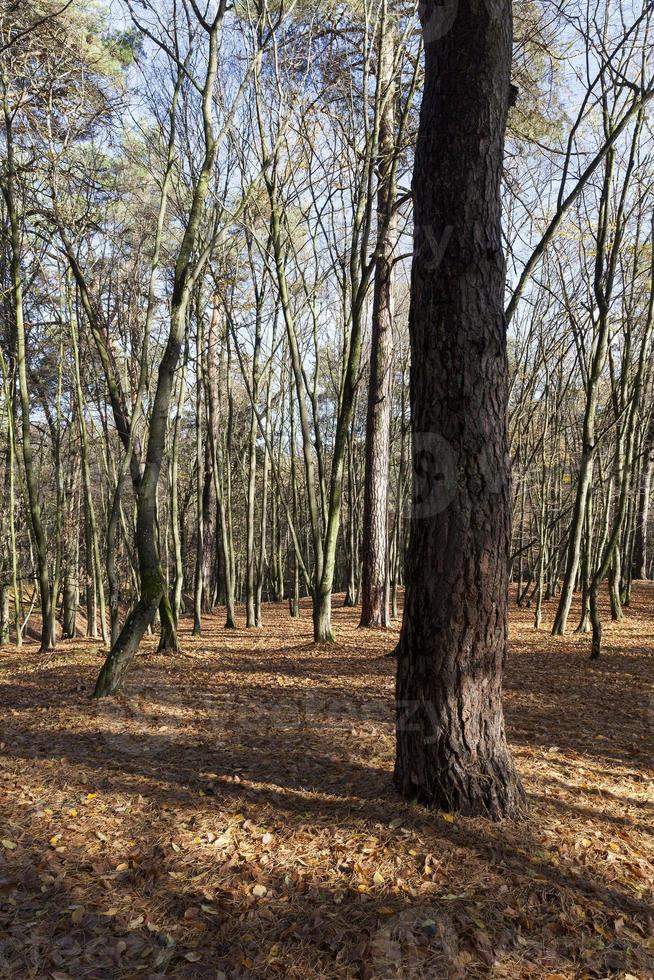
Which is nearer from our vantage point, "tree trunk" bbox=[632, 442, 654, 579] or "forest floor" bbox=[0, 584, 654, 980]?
"forest floor" bbox=[0, 584, 654, 980]

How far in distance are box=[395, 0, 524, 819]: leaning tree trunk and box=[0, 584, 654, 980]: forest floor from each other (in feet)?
1.32

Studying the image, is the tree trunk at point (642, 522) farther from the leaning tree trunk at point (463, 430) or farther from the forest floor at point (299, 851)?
the leaning tree trunk at point (463, 430)

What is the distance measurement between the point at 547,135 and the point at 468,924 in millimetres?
9974

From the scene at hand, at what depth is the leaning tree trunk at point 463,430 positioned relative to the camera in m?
2.97

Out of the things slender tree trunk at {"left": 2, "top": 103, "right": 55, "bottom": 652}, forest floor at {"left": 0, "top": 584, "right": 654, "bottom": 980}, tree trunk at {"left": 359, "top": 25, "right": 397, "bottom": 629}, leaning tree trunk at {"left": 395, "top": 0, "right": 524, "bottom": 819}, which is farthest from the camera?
tree trunk at {"left": 359, "top": 25, "right": 397, "bottom": 629}

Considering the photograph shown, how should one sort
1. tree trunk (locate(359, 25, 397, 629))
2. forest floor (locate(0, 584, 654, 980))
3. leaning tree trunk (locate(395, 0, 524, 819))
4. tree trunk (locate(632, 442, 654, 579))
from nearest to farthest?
forest floor (locate(0, 584, 654, 980))
leaning tree trunk (locate(395, 0, 524, 819))
tree trunk (locate(359, 25, 397, 629))
tree trunk (locate(632, 442, 654, 579))

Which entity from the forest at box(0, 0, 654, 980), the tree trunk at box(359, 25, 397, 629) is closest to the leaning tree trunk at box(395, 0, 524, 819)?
the forest at box(0, 0, 654, 980)

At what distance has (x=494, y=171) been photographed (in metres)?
3.05

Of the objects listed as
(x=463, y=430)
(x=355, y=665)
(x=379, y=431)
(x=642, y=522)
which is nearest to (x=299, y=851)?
(x=463, y=430)

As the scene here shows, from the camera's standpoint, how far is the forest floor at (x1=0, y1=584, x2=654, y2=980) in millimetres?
2203

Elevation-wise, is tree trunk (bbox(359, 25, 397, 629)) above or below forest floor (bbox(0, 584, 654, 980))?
above

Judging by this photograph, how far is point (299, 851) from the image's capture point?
2809 millimetres

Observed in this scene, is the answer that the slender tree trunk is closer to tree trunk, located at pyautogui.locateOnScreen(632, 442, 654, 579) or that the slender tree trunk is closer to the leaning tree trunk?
the leaning tree trunk

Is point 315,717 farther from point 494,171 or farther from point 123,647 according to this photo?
point 494,171
